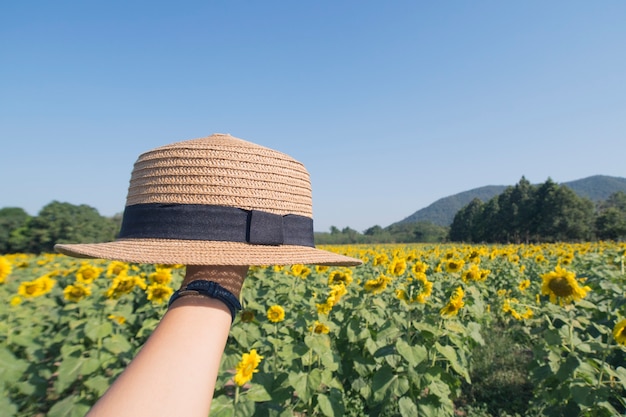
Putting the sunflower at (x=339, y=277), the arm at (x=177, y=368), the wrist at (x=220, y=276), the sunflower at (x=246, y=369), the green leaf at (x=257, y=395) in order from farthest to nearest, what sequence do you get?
the sunflower at (x=339, y=277) → the sunflower at (x=246, y=369) → the green leaf at (x=257, y=395) → the wrist at (x=220, y=276) → the arm at (x=177, y=368)

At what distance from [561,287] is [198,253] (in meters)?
3.50

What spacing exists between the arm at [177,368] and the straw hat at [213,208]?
0.78 feet

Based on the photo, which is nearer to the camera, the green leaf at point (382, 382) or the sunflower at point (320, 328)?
the green leaf at point (382, 382)

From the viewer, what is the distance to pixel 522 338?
542 cm

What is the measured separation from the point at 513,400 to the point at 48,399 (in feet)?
15.6

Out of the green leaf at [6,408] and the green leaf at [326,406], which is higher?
the green leaf at [6,408]

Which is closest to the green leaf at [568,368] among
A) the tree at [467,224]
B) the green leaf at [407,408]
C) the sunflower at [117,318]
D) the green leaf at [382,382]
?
the green leaf at [407,408]

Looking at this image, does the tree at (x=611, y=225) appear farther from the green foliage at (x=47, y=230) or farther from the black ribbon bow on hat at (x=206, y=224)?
the green foliage at (x=47, y=230)

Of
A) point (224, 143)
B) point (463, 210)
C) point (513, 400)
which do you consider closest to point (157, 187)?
point (224, 143)

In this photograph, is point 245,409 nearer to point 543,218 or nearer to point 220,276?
point 220,276

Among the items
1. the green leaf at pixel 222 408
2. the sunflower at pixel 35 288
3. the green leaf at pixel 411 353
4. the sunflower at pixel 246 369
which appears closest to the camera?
the green leaf at pixel 222 408

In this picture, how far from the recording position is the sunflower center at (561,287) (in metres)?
3.14

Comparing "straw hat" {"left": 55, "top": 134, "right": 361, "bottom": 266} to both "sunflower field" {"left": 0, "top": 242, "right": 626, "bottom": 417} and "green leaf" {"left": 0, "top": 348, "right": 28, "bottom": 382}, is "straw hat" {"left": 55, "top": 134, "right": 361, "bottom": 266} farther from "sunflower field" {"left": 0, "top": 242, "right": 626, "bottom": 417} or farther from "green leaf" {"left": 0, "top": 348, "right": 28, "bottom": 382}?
"green leaf" {"left": 0, "top": 348, "right": 28, "bottom": 382}

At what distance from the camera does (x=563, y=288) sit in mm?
3164
